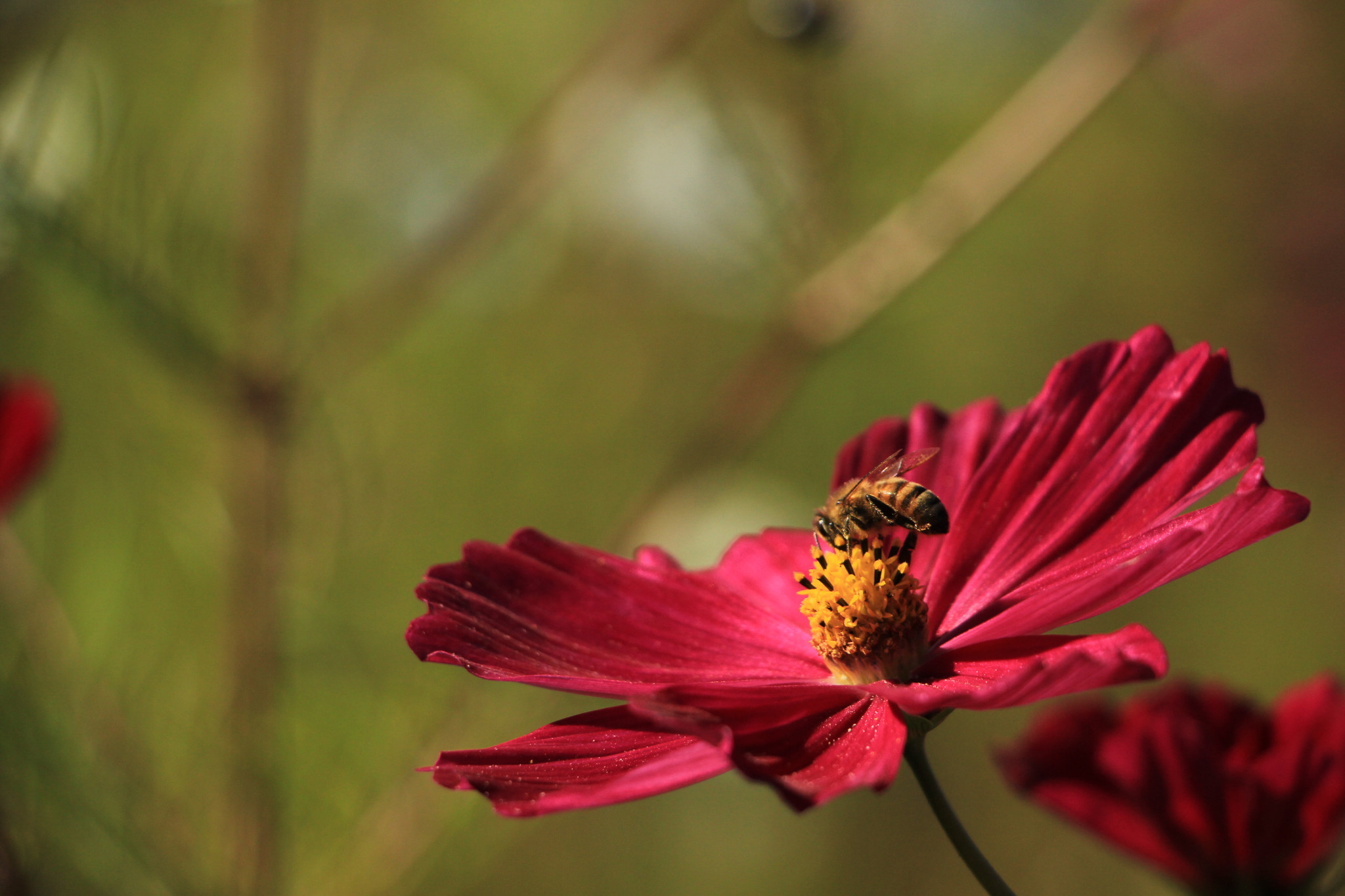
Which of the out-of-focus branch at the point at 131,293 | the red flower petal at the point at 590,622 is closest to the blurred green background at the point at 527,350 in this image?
the out-of-focus branch at the point at 131,293

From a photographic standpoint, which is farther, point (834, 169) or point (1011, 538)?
point (834, 169)

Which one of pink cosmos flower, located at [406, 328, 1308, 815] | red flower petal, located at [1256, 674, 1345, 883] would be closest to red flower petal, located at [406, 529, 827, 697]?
pink cosmos flower, located at [406, 328, 1308, 815]

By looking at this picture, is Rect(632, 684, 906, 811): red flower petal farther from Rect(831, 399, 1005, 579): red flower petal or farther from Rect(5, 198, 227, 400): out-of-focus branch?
Rect(5, 198, 227, 400): out-of-focus branch

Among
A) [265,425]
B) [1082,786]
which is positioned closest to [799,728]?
[1082,786]

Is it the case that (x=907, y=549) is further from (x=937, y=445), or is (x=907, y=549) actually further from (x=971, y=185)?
(x=971, y=185)

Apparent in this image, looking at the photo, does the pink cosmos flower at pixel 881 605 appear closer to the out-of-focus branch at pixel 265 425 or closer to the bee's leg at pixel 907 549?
the bee's leg at pixel 907 549

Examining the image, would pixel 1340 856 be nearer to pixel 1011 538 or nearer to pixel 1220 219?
pixel 1011 538

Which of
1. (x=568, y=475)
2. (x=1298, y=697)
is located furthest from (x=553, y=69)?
(x=1298, y=697)
